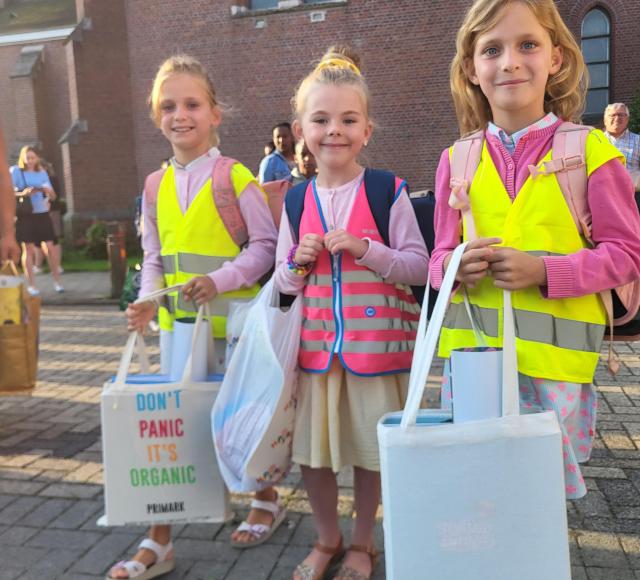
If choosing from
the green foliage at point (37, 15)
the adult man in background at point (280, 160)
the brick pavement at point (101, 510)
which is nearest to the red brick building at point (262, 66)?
the adult man in background at point (280, 160)

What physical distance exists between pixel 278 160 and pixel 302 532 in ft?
14.7

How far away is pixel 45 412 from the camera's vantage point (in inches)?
197

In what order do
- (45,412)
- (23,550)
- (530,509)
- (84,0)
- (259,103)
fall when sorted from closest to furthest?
(530,509) < (23,550) < (45,412) < (259,103) < (84,0)

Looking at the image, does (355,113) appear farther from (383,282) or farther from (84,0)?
(84,0)

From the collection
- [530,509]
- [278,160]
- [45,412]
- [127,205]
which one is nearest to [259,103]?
[127,205]

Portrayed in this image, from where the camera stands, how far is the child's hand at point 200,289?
2.61 meters

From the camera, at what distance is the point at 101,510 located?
3.39 meters

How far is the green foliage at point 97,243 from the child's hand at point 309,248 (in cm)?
1605

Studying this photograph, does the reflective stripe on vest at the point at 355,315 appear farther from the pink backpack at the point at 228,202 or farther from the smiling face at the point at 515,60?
the smiling face at the point at 515,60

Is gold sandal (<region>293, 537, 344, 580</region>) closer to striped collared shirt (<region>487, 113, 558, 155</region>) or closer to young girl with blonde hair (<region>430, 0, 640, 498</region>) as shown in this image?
young girl with blonde hair (<region>430, 0, 640, 498</region>)

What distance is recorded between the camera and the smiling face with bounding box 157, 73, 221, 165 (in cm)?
276

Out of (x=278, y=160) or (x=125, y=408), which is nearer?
(x=125, y=408)

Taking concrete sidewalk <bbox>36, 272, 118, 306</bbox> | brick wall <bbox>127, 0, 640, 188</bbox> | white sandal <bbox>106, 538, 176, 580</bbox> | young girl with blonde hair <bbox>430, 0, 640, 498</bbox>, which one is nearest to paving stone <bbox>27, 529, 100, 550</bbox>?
white sandal <bbox>106, 538, 176, 580</bbox>

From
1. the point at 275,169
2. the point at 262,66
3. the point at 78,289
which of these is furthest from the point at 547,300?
the point at 262,66
